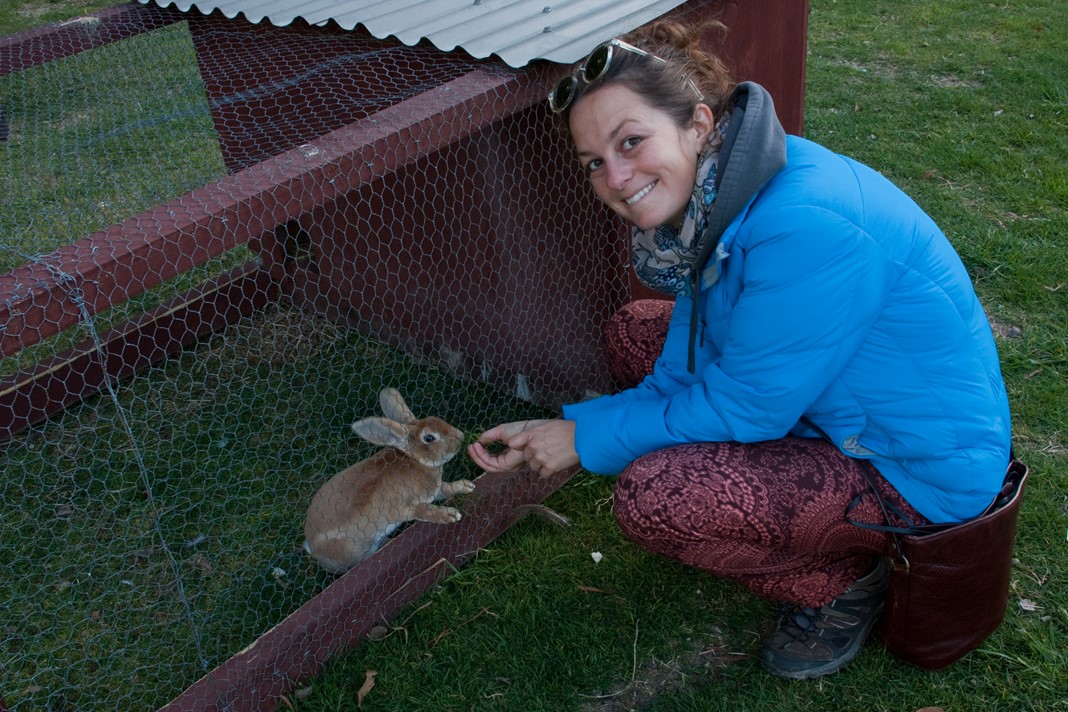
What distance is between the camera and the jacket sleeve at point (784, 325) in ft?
5.41

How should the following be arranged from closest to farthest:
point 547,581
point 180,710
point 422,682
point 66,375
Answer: point 180,710 < point 422,682 < point 547,581 < point 66,375

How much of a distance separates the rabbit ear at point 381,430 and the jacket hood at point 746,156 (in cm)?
108

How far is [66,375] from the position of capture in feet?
11.1

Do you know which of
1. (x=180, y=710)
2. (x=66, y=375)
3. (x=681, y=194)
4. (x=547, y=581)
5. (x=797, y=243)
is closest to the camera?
(x=797, y=243)

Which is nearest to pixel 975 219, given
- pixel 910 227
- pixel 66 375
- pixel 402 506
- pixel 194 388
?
pixel 910 227

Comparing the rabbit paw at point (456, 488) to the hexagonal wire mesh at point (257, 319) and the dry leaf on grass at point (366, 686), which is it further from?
the dry leaf on grass at point (366, 686)

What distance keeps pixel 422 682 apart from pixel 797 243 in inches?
54.0

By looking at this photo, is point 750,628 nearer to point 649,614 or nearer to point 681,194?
point 649,614

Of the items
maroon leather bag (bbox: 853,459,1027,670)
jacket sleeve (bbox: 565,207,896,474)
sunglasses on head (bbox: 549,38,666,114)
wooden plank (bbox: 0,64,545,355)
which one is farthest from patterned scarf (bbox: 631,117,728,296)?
maroon leather bag (bbox: 853,459,1027,670)

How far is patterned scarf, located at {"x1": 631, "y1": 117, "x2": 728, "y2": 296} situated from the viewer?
1801 millimetres

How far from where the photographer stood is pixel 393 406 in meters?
2.61

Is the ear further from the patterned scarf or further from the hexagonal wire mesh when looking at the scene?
the hexagonal wire mesh

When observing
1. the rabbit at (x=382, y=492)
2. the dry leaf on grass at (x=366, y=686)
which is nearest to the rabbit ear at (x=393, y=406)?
the rabbit at (x=382, y=492)

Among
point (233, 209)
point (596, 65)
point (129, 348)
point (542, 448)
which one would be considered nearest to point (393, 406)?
point (542, 448)
